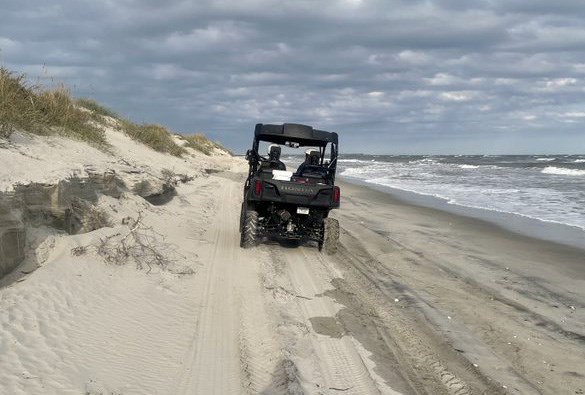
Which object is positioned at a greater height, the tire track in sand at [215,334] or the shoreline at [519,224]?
the shoreline at [519,224]

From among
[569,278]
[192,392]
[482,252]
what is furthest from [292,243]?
[192,392]

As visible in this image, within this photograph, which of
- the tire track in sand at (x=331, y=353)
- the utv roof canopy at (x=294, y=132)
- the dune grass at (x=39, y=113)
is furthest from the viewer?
the utv roof canopy at (x=294, y=132)

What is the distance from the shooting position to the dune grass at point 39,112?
7.91m

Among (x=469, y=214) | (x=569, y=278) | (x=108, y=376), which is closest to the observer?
(x=108, y=376)

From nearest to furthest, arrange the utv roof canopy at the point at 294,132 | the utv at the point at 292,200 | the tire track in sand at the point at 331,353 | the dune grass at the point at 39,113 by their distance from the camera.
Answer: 1. the tire track in sand at the point at 331,353
2. the dune grass at the point at 39,113
3. the utv at the point at 292,200
4. the utv roof canopy at the point at 294,132

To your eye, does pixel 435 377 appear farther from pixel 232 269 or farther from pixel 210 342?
pixel 232 269

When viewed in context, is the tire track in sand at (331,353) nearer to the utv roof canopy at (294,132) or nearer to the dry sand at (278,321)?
the dry sand at (278,321)

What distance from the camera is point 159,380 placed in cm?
388

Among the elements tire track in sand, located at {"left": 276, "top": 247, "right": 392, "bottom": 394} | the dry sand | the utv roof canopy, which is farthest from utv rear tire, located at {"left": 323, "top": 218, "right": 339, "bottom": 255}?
the utv roof canopy

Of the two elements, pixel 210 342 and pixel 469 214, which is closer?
pixel 210 342

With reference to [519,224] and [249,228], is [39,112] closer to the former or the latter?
[249,228]

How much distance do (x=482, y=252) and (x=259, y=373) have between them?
7.30 meters

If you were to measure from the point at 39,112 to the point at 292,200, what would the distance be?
4.79 metres

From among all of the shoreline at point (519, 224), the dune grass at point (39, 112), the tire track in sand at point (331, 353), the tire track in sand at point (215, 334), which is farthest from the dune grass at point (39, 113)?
the shoreline at point (519, 224)
